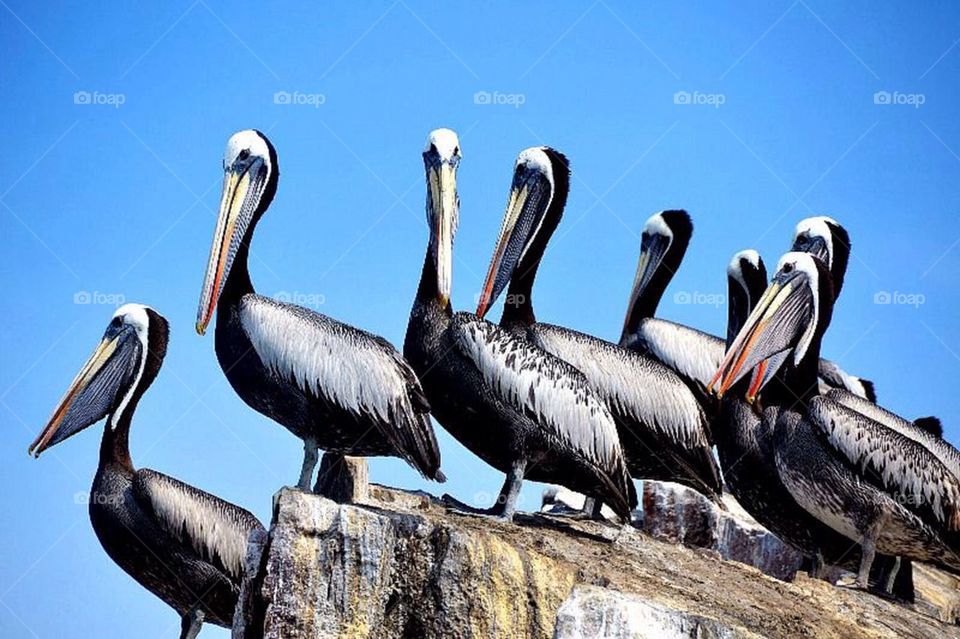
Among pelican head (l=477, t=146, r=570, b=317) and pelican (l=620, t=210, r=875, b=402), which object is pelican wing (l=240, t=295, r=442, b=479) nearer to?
pelican head (l=477, t=146, r=570, b=317)

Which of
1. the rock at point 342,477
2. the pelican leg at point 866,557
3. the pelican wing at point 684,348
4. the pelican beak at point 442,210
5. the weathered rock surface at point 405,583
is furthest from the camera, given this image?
the pelican wing at point 684,348

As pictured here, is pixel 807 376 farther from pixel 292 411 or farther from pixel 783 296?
pixel 292 411

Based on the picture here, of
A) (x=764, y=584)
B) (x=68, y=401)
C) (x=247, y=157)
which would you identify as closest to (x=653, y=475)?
(x=764, y=584)

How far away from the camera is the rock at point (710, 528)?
11594mm

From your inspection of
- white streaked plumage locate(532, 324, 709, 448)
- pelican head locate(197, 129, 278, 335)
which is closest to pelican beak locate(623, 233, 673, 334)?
white streaked plumage locate(532, 324, 709, 448)

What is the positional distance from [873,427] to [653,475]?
1652 millimetres

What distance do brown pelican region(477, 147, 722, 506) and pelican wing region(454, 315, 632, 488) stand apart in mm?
1055

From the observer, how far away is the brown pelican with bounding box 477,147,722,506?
33.4ft

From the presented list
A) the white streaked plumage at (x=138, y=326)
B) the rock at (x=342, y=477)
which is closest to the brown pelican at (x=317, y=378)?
the rock at (x=342, y=477)

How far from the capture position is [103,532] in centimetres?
1054

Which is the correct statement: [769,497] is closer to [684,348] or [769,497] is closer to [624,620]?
[684,348]

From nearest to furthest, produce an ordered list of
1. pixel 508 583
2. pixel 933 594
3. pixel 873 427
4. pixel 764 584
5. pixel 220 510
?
pixel 508 583 < pixel 764 584 < pixel 873 427 < pixel 220 510 < pixel 933 594

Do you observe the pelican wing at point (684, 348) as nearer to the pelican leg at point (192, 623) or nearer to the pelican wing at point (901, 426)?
the pelican wing at point (901, 426)

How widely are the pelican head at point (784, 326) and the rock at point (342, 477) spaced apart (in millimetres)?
2363
